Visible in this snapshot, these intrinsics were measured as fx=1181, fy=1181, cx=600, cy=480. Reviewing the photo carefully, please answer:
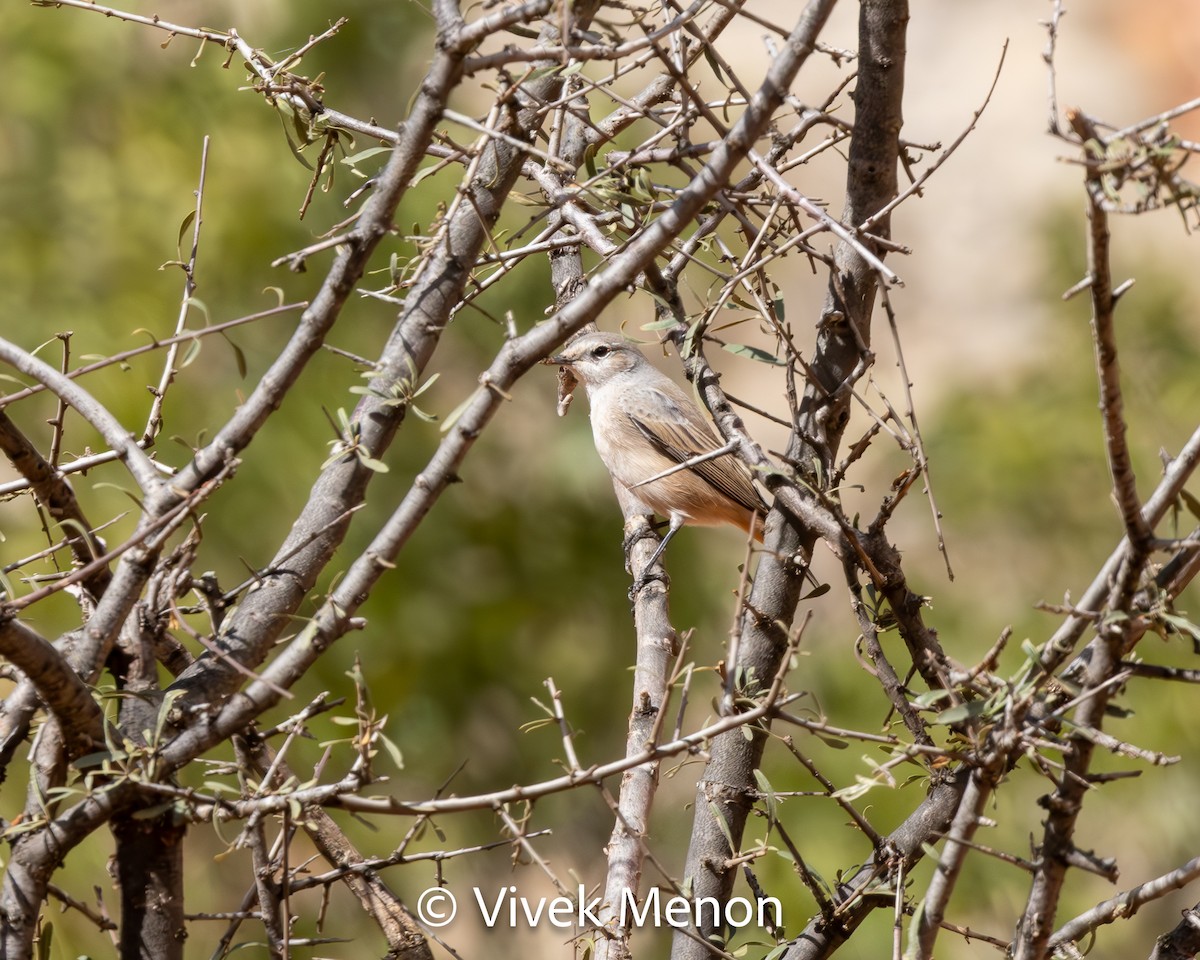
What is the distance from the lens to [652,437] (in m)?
4.89

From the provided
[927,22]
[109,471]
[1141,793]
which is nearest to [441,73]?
[109,471]

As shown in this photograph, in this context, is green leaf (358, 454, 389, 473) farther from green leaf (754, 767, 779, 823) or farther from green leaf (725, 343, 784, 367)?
green leaf (754, 767, 779, 823)

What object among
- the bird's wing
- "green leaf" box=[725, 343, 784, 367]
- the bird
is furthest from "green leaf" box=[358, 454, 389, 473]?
the bird's wing

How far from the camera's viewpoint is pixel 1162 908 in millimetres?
6988

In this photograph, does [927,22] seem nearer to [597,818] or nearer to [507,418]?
[507,418]

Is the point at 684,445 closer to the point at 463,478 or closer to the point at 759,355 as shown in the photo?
the point at 463,478

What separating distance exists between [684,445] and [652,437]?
0.15m

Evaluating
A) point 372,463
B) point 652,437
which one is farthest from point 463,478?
point 372,463

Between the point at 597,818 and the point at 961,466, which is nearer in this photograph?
the point at 961,466

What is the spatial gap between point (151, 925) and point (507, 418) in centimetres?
486

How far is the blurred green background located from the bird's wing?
980mm

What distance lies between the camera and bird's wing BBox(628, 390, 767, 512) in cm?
489

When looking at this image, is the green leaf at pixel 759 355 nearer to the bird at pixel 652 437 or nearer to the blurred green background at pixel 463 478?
the bird at pixel 652 437

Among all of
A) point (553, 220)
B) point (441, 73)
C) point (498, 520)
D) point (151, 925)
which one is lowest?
point (151, 925)
